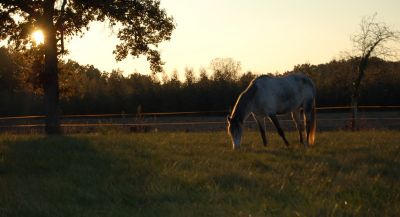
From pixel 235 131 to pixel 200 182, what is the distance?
5932mm

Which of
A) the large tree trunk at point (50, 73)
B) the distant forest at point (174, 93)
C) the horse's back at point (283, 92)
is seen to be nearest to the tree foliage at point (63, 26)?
the large tree trunk at point (50, 73)

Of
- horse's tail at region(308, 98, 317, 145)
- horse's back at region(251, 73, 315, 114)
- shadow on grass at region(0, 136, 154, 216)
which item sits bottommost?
shadow on grass at region(0, 136, 154, 216)

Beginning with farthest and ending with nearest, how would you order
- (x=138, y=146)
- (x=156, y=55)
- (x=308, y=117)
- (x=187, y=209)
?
(x=156, y=55)
(x=308, y=117)
(x=138, y=146)
(x=187, y=209)

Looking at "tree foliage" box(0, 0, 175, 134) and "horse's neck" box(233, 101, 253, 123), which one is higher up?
"tree foliage" box(0, 0, 175, 134)

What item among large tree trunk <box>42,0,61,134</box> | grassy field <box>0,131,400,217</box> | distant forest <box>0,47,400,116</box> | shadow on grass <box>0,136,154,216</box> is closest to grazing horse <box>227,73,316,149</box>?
grassy field <box>0,131,400,217</box>

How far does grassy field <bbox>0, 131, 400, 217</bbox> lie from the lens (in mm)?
6348

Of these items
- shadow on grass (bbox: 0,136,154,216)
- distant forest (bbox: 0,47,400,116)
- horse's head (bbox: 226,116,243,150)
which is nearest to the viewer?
shadow on grass (bbox: 0,136,154,216)

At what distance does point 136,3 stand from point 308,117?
11060 mm

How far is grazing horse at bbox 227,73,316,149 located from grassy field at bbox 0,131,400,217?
2.02 metres

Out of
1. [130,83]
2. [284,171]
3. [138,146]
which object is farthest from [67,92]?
[130,83]

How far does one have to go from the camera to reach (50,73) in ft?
76.7

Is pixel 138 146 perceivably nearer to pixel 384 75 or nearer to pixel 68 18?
pixel 68 18

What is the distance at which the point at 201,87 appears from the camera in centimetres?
5216

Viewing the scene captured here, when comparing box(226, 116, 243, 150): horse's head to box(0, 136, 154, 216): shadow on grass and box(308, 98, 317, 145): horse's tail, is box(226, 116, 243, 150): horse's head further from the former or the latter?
box(0, 136, 154, 216): shadow on grass
